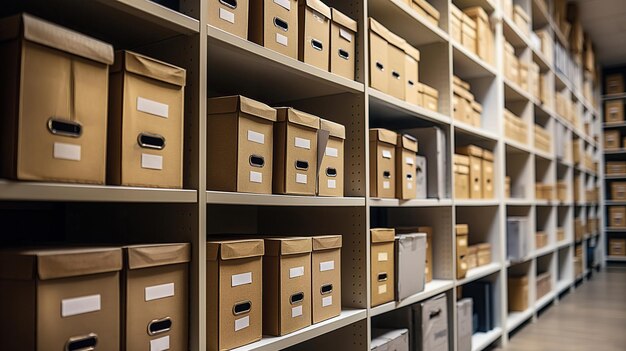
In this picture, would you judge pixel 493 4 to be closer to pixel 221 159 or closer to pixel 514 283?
pixel 514 283

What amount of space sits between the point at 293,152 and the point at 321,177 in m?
0.19

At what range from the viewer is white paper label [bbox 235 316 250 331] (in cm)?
144

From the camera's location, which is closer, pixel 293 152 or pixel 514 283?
pixel 293 152

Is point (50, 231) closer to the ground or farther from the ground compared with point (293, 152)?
closer to the ground

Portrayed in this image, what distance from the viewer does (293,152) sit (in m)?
1.67

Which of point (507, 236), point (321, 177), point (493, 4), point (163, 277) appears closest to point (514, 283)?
point (507, 236)

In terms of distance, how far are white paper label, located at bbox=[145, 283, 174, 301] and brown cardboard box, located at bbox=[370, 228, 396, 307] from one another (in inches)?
38.1

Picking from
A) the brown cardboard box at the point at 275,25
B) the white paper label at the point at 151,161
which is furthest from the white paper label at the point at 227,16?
the white paper label at the point at 151,161

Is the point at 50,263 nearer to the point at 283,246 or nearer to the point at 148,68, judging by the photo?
the point at 148,68

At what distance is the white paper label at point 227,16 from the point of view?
4.72ft

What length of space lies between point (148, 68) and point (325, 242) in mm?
853

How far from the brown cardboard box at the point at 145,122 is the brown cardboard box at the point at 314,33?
0.58 m

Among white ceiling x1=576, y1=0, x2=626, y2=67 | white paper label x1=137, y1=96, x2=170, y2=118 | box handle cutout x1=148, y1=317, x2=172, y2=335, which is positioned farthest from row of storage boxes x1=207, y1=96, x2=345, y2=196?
white ceiling x1=576, y1=0, x2=626, y2=67

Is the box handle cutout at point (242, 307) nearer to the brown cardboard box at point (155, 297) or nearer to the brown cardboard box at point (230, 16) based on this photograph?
the brown cardboard box at point (155, 297)
